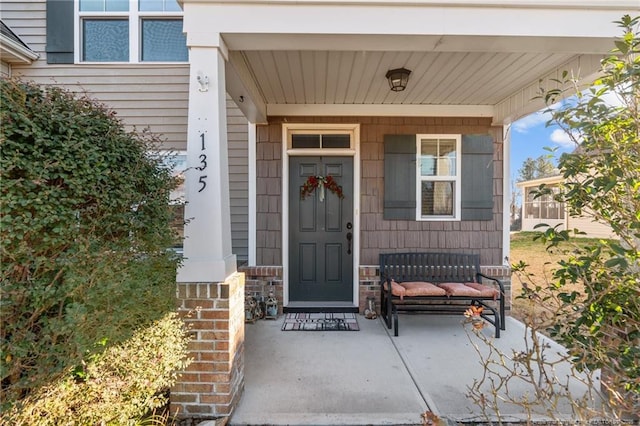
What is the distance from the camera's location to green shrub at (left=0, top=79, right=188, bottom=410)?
1.24m

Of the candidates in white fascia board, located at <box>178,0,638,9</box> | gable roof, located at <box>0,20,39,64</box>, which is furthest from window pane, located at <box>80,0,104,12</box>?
white fascia board, located at <box>178,0,638,9</box>

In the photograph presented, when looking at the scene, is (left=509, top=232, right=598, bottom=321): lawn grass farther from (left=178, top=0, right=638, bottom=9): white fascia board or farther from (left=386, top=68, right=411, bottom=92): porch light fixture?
(left=386, top=68, right=411, bottom=92): porch light fixture

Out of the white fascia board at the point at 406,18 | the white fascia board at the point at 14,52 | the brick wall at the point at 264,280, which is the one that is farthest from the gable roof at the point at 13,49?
the brick wall at the point at 264,280

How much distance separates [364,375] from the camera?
8.13 ft

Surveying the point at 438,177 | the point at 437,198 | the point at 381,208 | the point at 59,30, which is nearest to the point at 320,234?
the point at 381,208

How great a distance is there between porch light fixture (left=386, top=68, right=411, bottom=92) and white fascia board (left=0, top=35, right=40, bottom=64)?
445cm

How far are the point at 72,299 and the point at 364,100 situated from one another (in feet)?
11.4

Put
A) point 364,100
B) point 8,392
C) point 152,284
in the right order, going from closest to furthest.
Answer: point 8,392 < point 152,284 < point 364,100

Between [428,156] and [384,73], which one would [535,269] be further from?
[384,73]

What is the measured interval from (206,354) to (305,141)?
2917mm

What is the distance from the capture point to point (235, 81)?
107 inches

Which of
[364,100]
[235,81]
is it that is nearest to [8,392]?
[235,81]

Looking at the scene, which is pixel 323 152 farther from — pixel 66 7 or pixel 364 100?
pixel 66 7

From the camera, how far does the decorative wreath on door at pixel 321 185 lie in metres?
4.10
